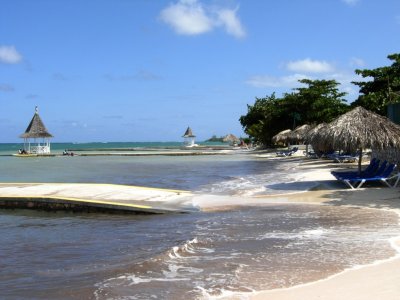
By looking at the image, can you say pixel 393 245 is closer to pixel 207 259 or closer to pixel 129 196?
pixel 207 259

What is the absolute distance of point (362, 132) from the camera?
14.4 metres

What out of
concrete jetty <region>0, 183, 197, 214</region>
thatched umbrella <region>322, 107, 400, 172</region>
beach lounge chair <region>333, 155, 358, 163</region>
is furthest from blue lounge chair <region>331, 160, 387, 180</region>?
beach lounge chair <region>333, 155, 358, 163</region>

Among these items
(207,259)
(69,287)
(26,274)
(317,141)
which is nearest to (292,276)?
(207,259)

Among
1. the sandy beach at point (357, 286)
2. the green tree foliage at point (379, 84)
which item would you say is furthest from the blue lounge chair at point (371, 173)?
the green tree foliage at point (379, 84)

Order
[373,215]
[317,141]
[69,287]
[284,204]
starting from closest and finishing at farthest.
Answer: [69,287], [373,215], [284,204], [317,141]

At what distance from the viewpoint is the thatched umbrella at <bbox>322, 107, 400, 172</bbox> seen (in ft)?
46.3

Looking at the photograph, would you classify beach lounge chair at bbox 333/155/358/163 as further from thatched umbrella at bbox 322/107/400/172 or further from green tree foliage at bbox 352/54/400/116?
thatched umbrella at bbox 322/107/400/172

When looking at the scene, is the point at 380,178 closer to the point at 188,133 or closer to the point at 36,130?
the point at 36,130

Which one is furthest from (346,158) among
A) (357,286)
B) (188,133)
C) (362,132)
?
(188,133)

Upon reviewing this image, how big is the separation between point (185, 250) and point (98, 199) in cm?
553

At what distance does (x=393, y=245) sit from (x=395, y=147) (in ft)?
26.1

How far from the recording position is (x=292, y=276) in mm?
6086

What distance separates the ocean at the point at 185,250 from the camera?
5.95 metres

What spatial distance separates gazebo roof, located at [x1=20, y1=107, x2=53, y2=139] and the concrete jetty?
1621 inches
